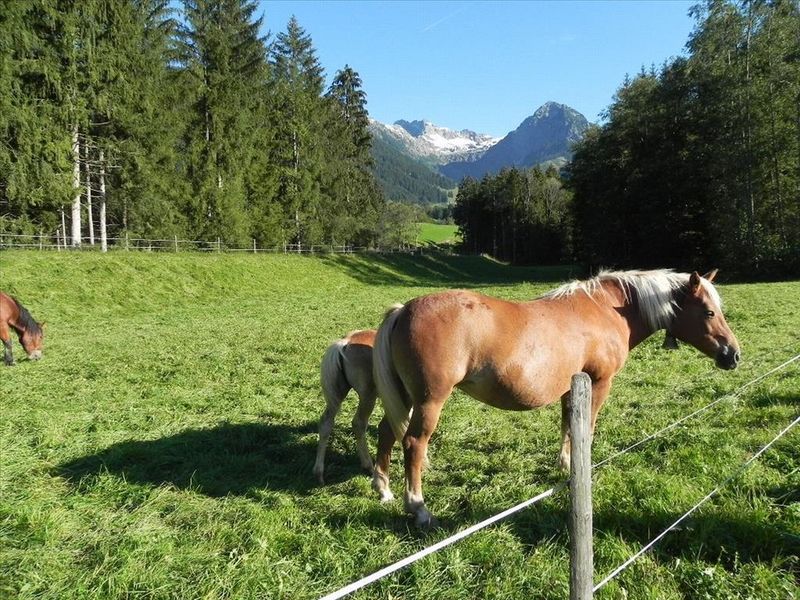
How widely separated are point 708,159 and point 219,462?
35.3 m

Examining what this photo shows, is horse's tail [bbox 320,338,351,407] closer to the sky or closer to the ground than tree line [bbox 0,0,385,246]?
closer to the ground

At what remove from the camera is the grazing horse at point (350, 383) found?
489 centimetres

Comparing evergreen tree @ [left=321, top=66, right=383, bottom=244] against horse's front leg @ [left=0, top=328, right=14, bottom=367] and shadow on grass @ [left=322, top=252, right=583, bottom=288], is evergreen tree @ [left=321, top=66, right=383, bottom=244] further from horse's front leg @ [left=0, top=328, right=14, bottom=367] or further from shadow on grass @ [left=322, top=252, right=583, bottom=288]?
horse's front leg @ [left=0, top=328, right=14, bottom=367]

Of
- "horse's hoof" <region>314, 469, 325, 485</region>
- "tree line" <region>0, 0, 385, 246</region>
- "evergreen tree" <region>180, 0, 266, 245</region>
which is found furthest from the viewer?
"evergreen tree" <region>180, 0, 266, 245</region>

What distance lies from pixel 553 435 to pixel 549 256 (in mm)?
64926

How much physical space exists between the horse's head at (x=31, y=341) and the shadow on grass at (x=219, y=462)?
708 cm

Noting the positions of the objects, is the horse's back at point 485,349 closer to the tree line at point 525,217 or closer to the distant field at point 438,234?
the tree line at point 525,217

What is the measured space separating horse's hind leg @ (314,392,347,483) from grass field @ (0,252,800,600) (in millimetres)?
208

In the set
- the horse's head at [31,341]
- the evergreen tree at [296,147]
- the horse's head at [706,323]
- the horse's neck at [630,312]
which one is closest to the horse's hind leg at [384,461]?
the horse's neck at [630,312]

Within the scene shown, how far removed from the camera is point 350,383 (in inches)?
197

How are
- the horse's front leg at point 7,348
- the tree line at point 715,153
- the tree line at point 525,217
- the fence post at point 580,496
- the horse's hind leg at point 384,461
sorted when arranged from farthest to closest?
the tree line at point 525,217 → the tree line at point 715,153 → the horse's front leg at point 7,348 → the horse's hind leg at point 384,461 → the fence post at point 580,496

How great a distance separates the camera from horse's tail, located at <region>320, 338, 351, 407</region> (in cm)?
500

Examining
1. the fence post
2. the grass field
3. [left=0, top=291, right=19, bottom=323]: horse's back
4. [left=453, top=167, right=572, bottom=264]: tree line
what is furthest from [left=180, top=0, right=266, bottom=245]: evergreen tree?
[left=453, top=167, right=572, bottom=264]: tree line

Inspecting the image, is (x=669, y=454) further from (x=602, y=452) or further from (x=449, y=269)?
(x=449, y=269)
